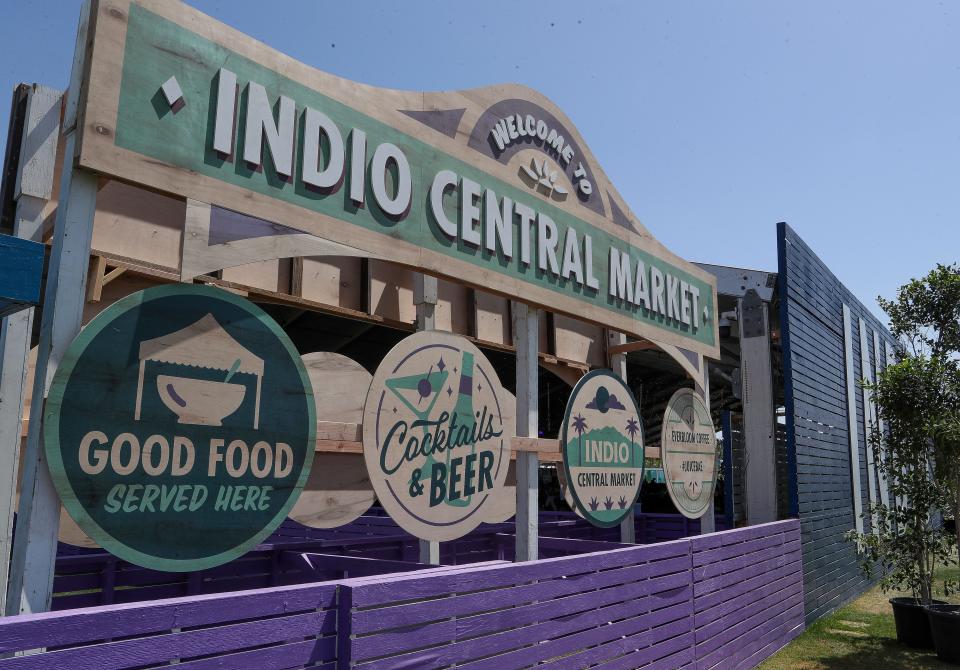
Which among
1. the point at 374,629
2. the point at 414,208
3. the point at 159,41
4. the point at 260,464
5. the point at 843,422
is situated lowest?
the point at 374,629

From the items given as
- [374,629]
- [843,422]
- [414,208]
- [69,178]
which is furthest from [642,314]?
[843,422]

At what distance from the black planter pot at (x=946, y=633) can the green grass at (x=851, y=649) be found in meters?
0.15

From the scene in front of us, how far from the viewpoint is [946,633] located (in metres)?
7.79

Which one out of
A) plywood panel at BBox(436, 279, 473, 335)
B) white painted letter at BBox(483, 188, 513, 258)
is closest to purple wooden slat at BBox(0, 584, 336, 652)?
white painted letter at BBox(483, 188, 513, 258)

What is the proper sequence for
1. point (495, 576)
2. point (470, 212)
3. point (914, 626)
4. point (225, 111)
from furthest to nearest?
1. point (914, 626)
2. point (470, 212)
3. point (495, 576)
4. point (225, 111)

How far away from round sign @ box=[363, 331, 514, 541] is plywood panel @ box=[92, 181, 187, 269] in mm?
1626

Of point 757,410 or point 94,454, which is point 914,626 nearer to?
point 757,410

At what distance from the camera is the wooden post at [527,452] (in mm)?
5078

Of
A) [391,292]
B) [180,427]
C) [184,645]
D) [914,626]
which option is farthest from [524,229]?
[914,626]

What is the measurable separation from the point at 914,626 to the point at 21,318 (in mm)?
9535

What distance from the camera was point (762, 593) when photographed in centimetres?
759

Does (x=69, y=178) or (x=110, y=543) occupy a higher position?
(x=69, y=178)

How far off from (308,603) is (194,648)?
0.53m

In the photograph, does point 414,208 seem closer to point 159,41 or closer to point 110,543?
point 159,41
